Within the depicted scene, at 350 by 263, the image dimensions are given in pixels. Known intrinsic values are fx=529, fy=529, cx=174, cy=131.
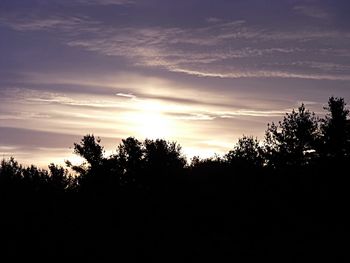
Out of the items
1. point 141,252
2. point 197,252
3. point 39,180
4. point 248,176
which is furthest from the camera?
point 39,180

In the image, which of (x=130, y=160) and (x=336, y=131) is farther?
(x=130, y=160)

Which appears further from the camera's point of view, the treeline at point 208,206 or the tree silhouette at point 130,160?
the tree silhouette at point 130,160

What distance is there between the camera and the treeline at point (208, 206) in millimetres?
41844

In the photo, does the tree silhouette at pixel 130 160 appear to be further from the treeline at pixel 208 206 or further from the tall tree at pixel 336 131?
the tall tree at pixel 336 131

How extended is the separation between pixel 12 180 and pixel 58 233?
15169 mm

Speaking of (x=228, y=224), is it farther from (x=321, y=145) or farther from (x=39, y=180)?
(x=39, y=180)

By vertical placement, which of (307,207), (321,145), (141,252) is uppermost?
(321,145)

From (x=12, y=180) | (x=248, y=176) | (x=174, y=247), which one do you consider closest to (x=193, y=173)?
(x=248, y=176)

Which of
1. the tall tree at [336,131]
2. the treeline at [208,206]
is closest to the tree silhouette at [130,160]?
the treeline at [208,206]

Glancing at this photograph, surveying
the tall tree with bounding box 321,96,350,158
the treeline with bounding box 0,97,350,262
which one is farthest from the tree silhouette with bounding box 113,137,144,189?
the tall tree with bounding box 321,96,350,158

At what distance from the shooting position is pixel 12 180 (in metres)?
63.1

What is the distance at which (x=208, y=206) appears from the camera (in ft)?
156

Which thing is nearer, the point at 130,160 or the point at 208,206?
the point at 208,206

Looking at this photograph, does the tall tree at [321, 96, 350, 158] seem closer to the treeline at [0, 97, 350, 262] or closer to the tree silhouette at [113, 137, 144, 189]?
the treeline at [0, 97, 350, 262]
